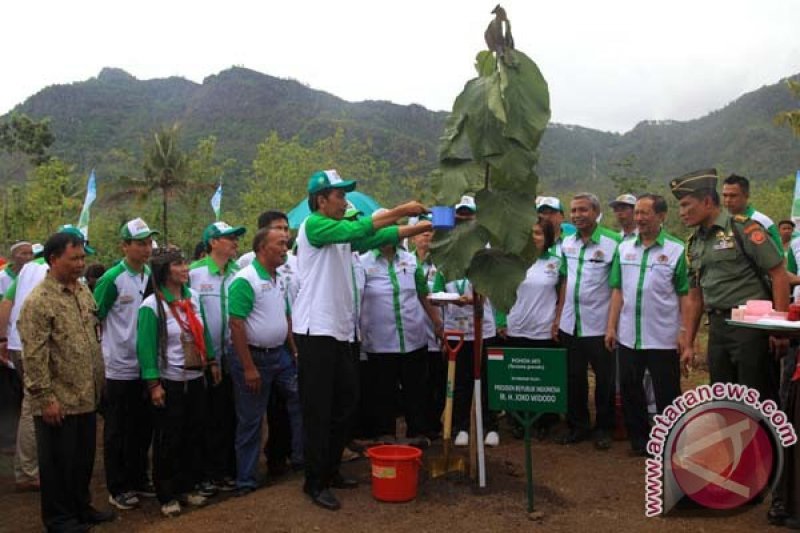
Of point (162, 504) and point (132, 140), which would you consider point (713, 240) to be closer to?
point (162, 504)

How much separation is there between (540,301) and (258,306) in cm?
262

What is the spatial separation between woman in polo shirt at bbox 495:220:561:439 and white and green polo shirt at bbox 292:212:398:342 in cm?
218

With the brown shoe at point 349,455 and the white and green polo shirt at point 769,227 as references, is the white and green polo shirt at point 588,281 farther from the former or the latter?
the brown shoe at point 349,455

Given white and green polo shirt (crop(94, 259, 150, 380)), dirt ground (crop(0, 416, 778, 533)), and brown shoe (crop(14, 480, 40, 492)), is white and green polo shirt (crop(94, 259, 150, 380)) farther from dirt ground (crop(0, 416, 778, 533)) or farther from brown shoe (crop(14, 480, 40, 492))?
brown shoe (crop(14, 480, 40, 492))

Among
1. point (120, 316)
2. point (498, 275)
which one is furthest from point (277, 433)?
point (498, 275)

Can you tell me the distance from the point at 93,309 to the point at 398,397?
342 cm

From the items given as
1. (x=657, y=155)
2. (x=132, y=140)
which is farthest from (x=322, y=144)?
(x=132, y=140)

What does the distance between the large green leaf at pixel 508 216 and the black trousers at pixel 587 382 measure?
2.20 m

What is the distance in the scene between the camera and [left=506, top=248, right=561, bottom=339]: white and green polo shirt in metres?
6.30

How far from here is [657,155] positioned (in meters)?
57.2

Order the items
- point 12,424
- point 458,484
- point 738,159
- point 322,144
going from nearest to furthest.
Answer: point 458,484 → point 12,424 → point 322,144 → point 738,159

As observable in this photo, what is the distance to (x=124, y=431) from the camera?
5102 mm

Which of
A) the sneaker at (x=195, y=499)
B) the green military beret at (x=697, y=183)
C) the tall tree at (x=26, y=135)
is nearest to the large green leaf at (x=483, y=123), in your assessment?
the green military beret at (x=697, y=183)

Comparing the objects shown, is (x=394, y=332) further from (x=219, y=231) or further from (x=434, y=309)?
(x=219, y=231)
